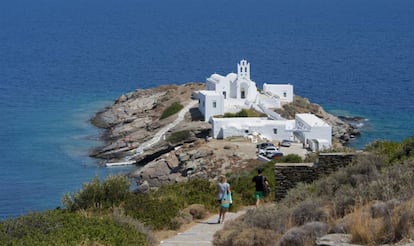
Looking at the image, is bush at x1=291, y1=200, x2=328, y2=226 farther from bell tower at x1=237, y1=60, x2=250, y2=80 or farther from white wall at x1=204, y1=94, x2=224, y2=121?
bell tower at x1=237, y1=60, x2=250, y2=80

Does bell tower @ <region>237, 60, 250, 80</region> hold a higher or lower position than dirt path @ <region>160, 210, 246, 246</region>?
higher

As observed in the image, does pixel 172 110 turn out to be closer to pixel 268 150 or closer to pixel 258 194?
pixel 268 150

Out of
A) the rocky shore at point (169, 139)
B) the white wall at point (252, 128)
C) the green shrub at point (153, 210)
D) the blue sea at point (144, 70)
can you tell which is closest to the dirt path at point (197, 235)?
the green shrub at point (153, 210)

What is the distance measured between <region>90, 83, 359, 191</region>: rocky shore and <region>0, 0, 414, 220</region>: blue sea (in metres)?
1.67

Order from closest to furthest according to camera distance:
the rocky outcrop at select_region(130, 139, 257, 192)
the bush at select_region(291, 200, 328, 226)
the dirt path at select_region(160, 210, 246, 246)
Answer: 1. the bush at select_region(291, 200, 328, 226)
2. the dirt path at select_region(160, 210, 246, 246)
3. the rocky outcrop at select_region(130, 139, 257, 192)

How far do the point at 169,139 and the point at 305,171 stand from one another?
3642 cm

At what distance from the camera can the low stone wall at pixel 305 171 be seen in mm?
16750

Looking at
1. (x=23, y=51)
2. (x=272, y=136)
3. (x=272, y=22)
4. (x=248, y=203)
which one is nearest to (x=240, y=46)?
(x=23, y=51)

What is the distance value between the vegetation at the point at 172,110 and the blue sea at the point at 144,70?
5.32 metres

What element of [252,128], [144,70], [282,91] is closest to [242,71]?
[282,91]

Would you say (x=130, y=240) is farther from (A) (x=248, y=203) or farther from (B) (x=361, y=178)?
(A) (x=248, y=203)

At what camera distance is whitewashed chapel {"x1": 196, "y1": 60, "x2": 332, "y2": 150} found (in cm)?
4875

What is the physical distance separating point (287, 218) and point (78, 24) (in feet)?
578

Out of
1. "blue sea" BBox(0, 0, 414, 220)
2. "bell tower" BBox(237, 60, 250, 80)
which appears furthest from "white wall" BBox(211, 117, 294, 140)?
"bell tower" BBox(237, 60, 250, 80)
